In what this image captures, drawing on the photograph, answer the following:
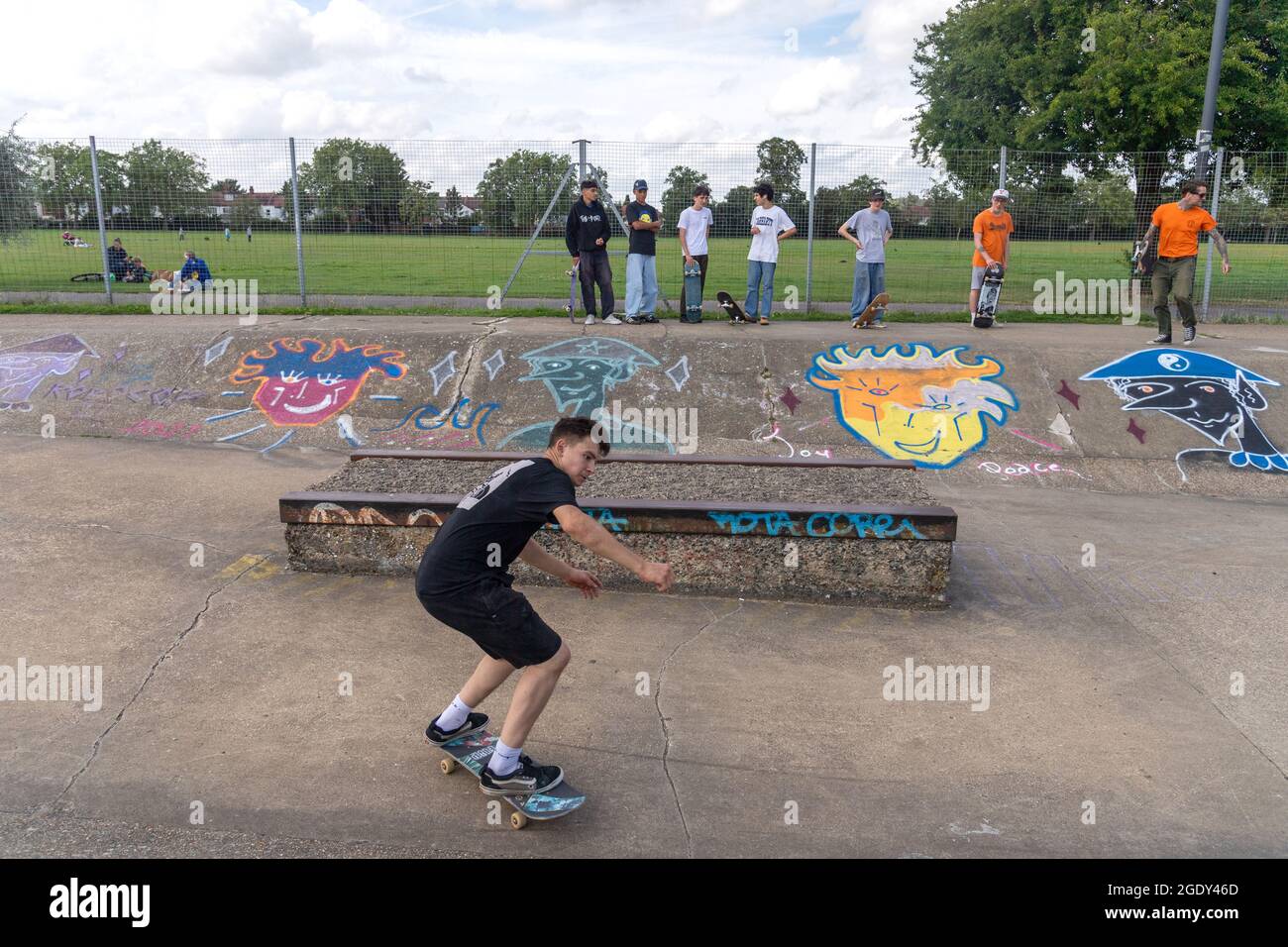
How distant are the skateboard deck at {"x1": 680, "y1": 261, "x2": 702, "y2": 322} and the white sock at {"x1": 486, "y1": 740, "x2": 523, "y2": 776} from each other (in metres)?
9.46

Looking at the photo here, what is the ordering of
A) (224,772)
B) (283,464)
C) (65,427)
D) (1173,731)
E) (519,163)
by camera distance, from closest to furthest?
(224,772) < (1173,731) < (283,464) < (65,427) < (519,163)

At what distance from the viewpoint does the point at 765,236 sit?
12141 millimetres

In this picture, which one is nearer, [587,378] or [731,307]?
[587,378]

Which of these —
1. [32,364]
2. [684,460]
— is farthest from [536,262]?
[684,460]

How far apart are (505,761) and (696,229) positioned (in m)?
9.74

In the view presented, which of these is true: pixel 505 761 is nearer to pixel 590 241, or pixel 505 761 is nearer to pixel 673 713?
pixel 673 713

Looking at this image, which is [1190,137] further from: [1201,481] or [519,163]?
[519,163]

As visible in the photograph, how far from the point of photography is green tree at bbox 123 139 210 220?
43.7 ft

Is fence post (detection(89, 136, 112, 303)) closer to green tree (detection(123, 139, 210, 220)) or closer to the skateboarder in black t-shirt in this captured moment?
green tree (detection(123, 139, 210, 220))

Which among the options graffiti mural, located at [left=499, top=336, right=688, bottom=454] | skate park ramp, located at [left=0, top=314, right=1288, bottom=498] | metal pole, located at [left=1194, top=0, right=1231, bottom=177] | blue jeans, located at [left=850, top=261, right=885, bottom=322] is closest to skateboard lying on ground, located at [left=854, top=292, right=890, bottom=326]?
blue jeans, located at [left=850, top=261, right=885, bottom=322]

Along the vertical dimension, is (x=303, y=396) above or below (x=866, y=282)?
below

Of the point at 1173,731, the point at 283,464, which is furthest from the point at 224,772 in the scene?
the point at 283,464

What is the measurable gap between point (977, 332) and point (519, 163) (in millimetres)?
6849

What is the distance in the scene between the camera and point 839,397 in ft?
33.9
